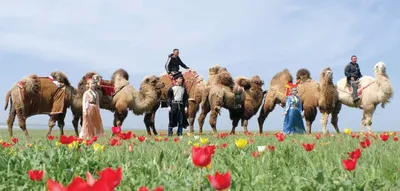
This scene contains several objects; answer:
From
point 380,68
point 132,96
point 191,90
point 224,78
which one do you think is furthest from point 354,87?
point 132,96

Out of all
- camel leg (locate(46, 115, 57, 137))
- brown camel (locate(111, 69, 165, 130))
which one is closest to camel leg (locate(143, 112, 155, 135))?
brown camel (locate(111, 69, 165, 130))

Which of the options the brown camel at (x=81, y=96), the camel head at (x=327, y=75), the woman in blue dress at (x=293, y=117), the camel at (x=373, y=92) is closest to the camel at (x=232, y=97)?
the camel head at (x=327, y=75)

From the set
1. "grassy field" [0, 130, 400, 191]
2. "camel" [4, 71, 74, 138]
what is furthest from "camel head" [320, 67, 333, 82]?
"grassy field" [0, 130, 400, 191]

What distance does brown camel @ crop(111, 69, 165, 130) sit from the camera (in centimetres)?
1446

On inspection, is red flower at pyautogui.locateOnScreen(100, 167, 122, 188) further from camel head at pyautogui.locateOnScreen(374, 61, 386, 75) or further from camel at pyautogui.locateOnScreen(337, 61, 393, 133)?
camel head at pyautogui.locateOnScreen(374, 61, 386, 75)

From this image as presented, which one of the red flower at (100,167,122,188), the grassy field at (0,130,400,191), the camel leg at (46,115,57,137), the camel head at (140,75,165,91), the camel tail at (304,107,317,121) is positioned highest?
the camel head at (140,75,165,91)

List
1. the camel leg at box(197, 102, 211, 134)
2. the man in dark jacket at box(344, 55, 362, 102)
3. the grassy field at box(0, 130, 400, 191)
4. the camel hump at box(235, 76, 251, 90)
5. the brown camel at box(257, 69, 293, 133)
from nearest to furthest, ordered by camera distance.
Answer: the grassy field at box(0, 130, 400, 191) < the camel leg at box(197, 102, 211, 134) < the man in dark jacket at box(344, 55, 362, 102) < the brown camel at box(257, 69, 293, 133) < the camel hump at box(235, 76, 251, 90)

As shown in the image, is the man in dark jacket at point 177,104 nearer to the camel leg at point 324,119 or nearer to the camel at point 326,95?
the camel at point 326,95

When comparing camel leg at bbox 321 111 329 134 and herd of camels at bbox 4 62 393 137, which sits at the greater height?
herd of camels at bbox 4 62 393 137

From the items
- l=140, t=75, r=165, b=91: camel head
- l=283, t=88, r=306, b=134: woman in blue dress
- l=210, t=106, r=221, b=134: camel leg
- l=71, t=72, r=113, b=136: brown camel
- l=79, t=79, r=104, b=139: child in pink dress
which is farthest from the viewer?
l=210, t=106, r=221, b=134: camel leg

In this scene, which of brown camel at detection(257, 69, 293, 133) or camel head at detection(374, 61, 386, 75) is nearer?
camel head at detection(374, 61, 386, 75)

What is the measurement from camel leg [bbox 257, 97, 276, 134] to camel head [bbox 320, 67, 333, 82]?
104 inches

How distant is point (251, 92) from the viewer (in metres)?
17.7

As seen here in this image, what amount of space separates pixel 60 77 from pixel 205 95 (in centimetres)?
513
